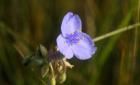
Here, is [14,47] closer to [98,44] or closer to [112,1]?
[98,44]

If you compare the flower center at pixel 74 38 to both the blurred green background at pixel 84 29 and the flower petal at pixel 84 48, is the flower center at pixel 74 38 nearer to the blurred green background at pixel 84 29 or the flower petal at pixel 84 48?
the flower petal at pixel 84 48

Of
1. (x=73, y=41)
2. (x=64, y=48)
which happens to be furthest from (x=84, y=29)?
(x=64, y=48)

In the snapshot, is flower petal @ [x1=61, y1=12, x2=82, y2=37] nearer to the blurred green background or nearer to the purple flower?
the purple flower

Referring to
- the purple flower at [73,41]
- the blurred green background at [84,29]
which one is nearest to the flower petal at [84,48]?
the purple flower at [73,41]

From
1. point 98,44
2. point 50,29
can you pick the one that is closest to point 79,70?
point 98,44

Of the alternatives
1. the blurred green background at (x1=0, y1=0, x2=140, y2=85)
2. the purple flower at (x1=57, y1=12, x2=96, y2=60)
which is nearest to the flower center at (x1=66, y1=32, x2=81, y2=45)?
the purple flower at (x1=57, y1=12, x2=96, y2=60)

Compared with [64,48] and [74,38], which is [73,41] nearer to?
[74,38]
